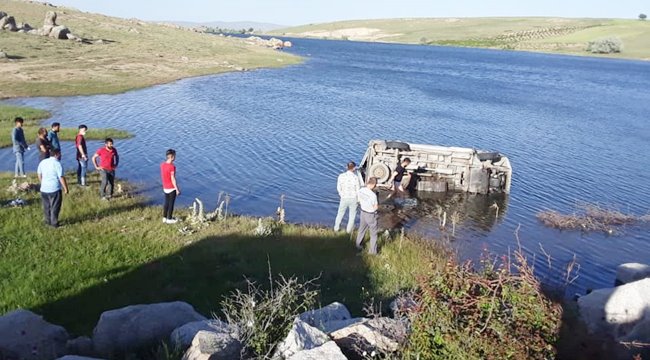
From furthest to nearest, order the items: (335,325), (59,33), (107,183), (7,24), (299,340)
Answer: (59,33)
(7,24)
(107,183)
(335,325)
(299,340)

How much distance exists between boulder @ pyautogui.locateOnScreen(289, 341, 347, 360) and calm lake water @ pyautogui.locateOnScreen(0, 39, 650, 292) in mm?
10138

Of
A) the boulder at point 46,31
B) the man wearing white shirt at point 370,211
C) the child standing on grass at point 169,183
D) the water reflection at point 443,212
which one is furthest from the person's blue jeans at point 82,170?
the boulder at point 46,31

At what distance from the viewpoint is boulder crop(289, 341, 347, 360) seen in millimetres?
6242

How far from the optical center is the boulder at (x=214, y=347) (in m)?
6.56

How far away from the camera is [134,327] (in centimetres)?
816

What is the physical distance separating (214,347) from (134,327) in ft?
6.76

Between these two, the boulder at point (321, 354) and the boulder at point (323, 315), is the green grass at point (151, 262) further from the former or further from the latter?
the boulder at point (321, 354)

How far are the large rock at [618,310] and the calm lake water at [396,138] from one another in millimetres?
4393

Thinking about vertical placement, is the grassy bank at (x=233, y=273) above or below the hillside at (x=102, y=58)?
below

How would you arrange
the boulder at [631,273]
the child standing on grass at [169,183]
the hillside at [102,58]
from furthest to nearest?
1. the hillside at [102,58]
2. the child standing on grass at [169,183]
3. the boulder at [631,273]

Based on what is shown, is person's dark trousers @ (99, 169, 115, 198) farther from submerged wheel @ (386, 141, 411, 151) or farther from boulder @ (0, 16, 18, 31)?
boulder @ (0, 16, 18, 31)

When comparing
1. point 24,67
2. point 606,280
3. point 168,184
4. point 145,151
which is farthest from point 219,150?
point 24,67

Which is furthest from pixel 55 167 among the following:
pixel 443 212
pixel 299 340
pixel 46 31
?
pixel 46 31

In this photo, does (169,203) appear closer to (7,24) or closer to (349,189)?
(349,189)
